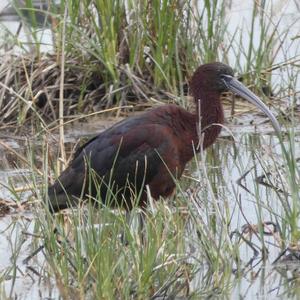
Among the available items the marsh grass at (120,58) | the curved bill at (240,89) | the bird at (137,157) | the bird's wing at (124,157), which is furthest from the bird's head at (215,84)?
the marsh grass at (120,58)

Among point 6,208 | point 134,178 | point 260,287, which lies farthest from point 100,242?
point 6,208

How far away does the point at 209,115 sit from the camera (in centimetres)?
670

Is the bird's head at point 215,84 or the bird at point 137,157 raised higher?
the bird's head at point 215,84

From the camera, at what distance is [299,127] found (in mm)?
8352

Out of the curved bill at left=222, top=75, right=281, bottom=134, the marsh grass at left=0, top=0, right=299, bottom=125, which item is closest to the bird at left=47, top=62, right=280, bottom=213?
the curved bill at left=222, top=75, right=281, bottom=134

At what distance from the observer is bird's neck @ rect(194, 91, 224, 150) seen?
6.61 meters

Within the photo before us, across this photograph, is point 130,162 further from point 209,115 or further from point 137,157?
point 209,115

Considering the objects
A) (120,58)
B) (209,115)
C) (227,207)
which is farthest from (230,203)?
(120,58)

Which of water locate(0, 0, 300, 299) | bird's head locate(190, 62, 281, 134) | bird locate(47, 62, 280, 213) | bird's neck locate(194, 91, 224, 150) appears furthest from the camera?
bird's head locate(190, 62, 281, 134)

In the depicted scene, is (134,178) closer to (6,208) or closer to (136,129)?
(136,129)

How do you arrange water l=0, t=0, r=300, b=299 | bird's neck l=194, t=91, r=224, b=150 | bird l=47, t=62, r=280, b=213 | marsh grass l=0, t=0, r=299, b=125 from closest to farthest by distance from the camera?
1. water l=0, t=0, r=300, b=299
2. bird l=47, t=62, r=280, b=213
3. bird's neck l=194, t=91, r=224, b=150
4. marsh grass l=0, t=0, r=299, b=125

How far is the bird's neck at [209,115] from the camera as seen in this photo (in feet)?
21.7

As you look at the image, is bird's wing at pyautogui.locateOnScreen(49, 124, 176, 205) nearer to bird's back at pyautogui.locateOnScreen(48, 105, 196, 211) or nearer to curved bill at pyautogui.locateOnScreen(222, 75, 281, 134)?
bird's back at pyautogui.locateOnScreen(48, 105, 196, 211)

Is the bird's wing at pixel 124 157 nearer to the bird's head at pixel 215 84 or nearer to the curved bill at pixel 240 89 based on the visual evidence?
the bird's head at pixel 215 84
